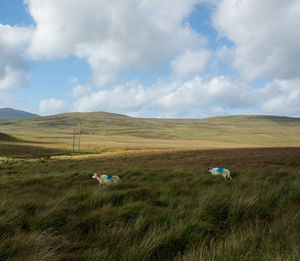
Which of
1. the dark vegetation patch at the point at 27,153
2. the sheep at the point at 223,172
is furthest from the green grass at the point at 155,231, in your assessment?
the dark vegetation patch at the point at 27,153

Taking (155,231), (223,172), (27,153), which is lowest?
(27,153)

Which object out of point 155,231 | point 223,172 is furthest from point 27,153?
point 155,231

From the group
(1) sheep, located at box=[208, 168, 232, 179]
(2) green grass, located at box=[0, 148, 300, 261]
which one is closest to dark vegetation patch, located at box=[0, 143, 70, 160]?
(1) sheep, located at box=[208, 168, 232, 179]

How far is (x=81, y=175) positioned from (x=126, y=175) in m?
2.25

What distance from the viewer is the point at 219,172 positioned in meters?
9.09

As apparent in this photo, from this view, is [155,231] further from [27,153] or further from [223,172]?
[27,153]

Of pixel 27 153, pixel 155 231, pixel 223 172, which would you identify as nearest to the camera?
pixel 155 231

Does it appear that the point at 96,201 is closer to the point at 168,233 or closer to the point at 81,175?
the point at 168,233

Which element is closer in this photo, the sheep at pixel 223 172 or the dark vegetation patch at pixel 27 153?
the sheep at pixel 223 172

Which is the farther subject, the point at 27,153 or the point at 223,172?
the point at 27,153

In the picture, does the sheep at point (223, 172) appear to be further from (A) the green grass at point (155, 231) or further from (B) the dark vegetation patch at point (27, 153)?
(B) the dark vegetation patch at point (27, 153)

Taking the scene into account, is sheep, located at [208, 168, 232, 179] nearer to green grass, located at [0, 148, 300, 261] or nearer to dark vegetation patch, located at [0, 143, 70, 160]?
green grass, located at [0, 148, 300, 261]

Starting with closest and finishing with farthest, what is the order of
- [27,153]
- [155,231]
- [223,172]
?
[155,231]
[223,172]
[27,153]

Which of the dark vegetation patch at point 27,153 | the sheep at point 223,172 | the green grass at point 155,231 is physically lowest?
the dark vegetation patch at point 27,153
